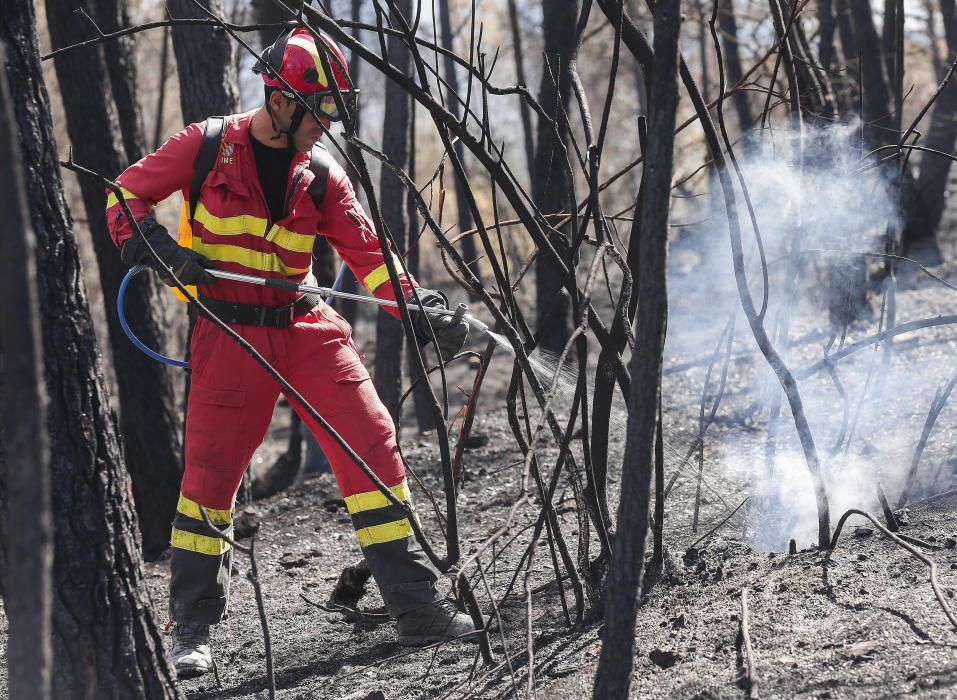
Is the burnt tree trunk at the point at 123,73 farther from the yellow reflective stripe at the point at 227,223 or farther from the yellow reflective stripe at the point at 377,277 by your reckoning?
the yellow reflective stripe at the point at 377,277

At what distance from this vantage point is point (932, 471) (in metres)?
4.54

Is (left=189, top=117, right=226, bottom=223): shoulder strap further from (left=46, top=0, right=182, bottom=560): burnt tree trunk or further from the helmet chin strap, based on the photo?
(left=46, top=0, right=182, bottom=560): burnt tree trunk

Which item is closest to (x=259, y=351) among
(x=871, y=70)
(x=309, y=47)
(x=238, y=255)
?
(x=238, y=255)

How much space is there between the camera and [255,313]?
143 inches

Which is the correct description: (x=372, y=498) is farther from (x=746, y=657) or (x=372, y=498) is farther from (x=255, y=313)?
Result: (x=746, y=657)

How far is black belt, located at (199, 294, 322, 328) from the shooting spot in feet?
11.9

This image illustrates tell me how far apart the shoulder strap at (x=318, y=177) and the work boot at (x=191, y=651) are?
167 cm

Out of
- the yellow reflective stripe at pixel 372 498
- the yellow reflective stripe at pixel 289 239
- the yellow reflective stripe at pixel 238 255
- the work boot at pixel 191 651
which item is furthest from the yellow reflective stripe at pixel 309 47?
the work boot at pixel 191 651

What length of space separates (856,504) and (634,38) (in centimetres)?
249

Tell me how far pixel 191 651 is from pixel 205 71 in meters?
3.64

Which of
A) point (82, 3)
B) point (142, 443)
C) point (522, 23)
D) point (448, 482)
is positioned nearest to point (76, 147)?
point (82, 3)

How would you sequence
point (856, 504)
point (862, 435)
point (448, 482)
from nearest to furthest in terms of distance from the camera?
point (448, 482) → point (856, 504) → point (862, 435)

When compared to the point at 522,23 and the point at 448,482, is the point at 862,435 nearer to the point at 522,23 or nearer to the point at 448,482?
the point at 448,482

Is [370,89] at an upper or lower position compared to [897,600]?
upper
